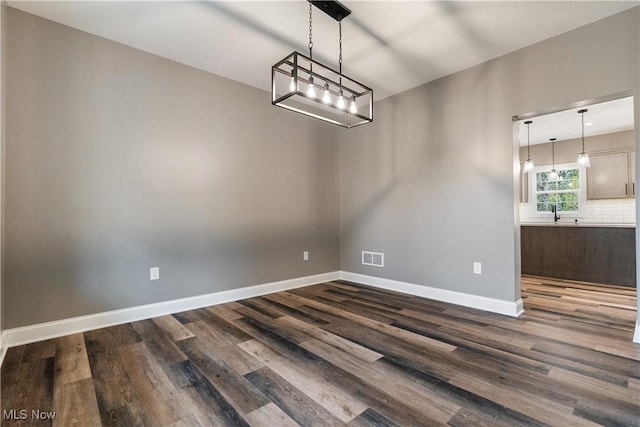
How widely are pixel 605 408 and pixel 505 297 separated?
5.06 feet

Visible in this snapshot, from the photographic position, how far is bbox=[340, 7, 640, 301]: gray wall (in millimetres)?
2541

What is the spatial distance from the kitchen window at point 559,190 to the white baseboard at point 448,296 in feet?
13.2

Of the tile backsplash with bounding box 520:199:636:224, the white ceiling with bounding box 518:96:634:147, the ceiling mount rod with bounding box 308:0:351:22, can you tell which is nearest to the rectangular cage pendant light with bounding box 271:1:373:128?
the ceiling mount rod with bounding box 308:0:351:22

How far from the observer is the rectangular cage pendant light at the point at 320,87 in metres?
2.10

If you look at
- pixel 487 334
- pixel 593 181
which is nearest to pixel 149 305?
pixel 487 334

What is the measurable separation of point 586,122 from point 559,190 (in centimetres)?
161

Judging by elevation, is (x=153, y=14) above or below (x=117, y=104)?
above

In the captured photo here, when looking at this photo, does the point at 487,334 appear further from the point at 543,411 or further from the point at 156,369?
the point at 156,369

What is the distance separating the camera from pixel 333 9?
229 cm

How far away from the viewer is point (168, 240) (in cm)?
304

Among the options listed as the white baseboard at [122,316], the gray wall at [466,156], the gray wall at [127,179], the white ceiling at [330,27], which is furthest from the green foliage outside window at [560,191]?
the white baseboard at [122,316]

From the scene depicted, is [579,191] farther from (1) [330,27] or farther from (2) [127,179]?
(2) [127,179]

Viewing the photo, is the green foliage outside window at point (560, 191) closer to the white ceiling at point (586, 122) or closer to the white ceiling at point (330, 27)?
the white ceiling at point (586, 122)
